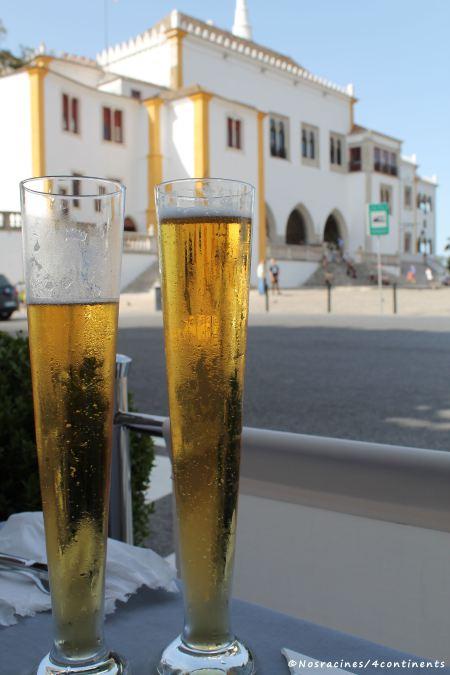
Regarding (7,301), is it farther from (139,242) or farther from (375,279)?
(375,279)

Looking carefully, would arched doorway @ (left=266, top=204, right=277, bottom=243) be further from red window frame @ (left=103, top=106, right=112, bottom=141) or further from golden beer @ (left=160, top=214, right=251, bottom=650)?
golden beer @ (left=160, top=214, right=251, bottom=650)

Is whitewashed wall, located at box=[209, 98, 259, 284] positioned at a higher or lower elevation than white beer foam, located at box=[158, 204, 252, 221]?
higher

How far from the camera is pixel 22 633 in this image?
661 mm

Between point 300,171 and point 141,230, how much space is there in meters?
10.7

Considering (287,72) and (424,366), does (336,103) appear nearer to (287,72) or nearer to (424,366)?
(287,72)

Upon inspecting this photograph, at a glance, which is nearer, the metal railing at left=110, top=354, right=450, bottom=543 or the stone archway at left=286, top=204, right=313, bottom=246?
the metal railing at left=110, top=354, right=450, bottom=543

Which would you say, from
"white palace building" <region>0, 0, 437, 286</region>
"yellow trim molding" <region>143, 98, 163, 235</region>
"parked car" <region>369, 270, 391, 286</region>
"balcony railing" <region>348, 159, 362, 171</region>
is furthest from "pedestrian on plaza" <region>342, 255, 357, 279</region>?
"yellow trim molding" <region>143, 98, 163, 235</region>

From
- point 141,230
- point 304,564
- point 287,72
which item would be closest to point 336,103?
point 287,72

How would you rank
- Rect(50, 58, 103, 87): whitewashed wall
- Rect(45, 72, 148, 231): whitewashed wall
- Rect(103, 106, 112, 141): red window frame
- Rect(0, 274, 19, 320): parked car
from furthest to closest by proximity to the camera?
1. Rect(50, 58, 103, 87): whitewashed wall
2. Rect(103, 106, 112, 141): red window frame
3. Rect(45, 72, 148, 231): whitewashed wall
4. Rect(0, 274, 19, 320): parked car

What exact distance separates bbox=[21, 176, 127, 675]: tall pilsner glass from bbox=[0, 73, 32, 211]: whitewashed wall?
22.5 m

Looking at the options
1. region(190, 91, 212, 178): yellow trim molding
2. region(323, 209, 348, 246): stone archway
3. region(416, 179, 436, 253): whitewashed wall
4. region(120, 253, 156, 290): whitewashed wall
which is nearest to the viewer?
region(120, 253, 156, 290): whitewashed wall

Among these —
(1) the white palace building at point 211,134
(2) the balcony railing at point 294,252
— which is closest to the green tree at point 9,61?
(1) the white palace building at point 211,134

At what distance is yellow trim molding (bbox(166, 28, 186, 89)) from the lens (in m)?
27.1

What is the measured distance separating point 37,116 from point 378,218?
13.1 m
